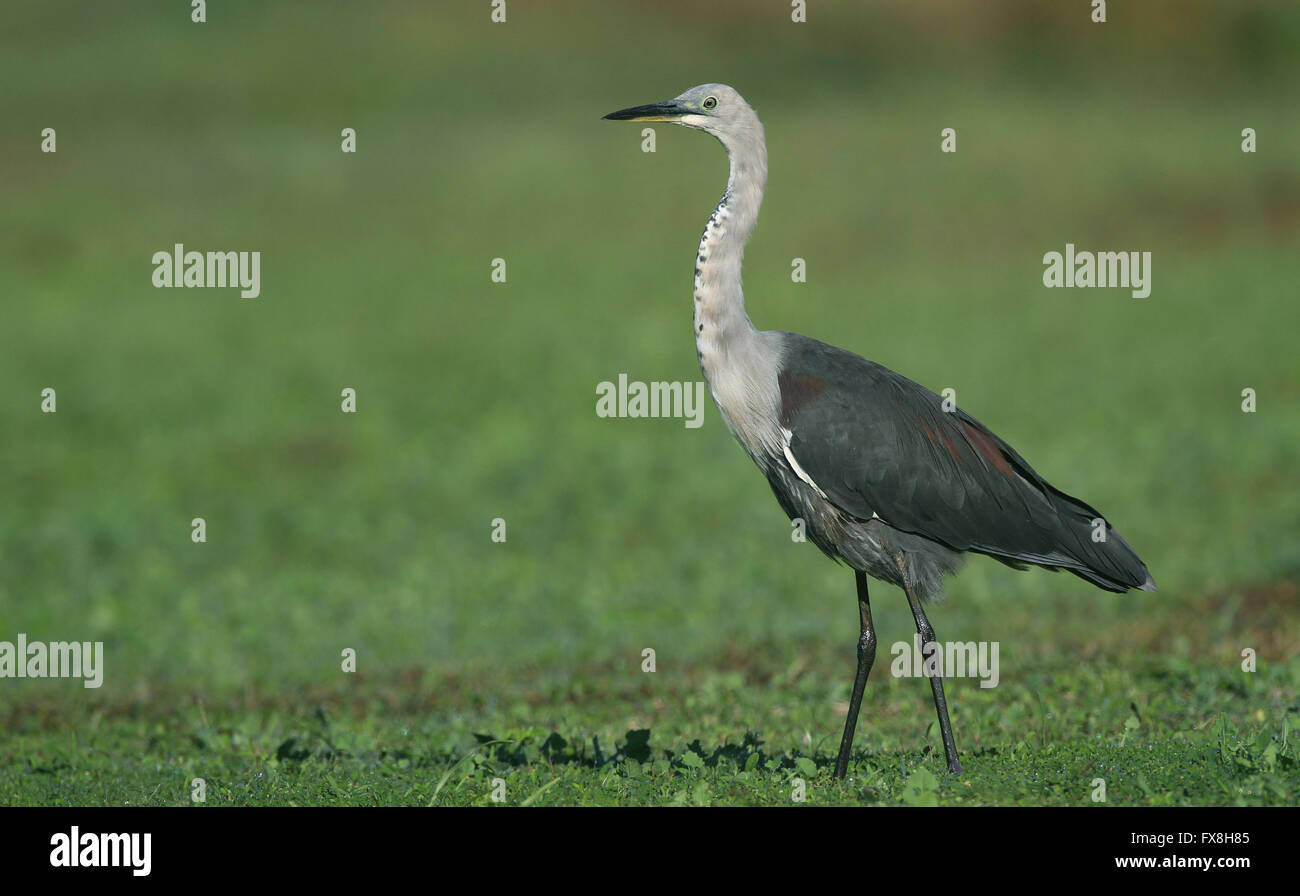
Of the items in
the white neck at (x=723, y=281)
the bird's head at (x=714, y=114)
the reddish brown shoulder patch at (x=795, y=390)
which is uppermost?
the bird's head at (x=714, y=114)

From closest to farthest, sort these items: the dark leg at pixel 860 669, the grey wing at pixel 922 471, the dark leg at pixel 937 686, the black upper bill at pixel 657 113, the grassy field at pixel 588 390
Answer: the dark leg at pixel 937 686 → the dark leg at pixel 860 669 → the grey wing at pixel 922 471 → the black upper bill at pixel 657 113 → the grassy field at pixel 588 390

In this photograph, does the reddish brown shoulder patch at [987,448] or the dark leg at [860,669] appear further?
the reddish brown shoulder patch at [987,448]

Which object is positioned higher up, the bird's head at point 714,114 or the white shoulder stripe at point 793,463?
the bird's head at point 714,114

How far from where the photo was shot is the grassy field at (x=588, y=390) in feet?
27.3

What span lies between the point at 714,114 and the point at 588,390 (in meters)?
12.3

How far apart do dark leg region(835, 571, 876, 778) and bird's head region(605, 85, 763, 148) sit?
2.20 m

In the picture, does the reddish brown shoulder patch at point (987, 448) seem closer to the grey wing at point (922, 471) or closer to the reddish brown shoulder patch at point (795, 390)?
the grey wing at point (922, 471)

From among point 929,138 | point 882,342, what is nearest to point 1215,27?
point 929,138

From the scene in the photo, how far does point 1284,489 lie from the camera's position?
1474cm

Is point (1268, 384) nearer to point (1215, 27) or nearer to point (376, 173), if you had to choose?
point (376, 173)

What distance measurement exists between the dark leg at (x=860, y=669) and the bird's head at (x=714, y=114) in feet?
7.21

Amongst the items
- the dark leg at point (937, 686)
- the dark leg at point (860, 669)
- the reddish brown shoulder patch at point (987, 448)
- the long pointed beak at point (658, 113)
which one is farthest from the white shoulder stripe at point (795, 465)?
the long pointed beak at point (658, 113)

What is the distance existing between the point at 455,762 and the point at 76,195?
73.1 ft

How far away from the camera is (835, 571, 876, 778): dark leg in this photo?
685cm
